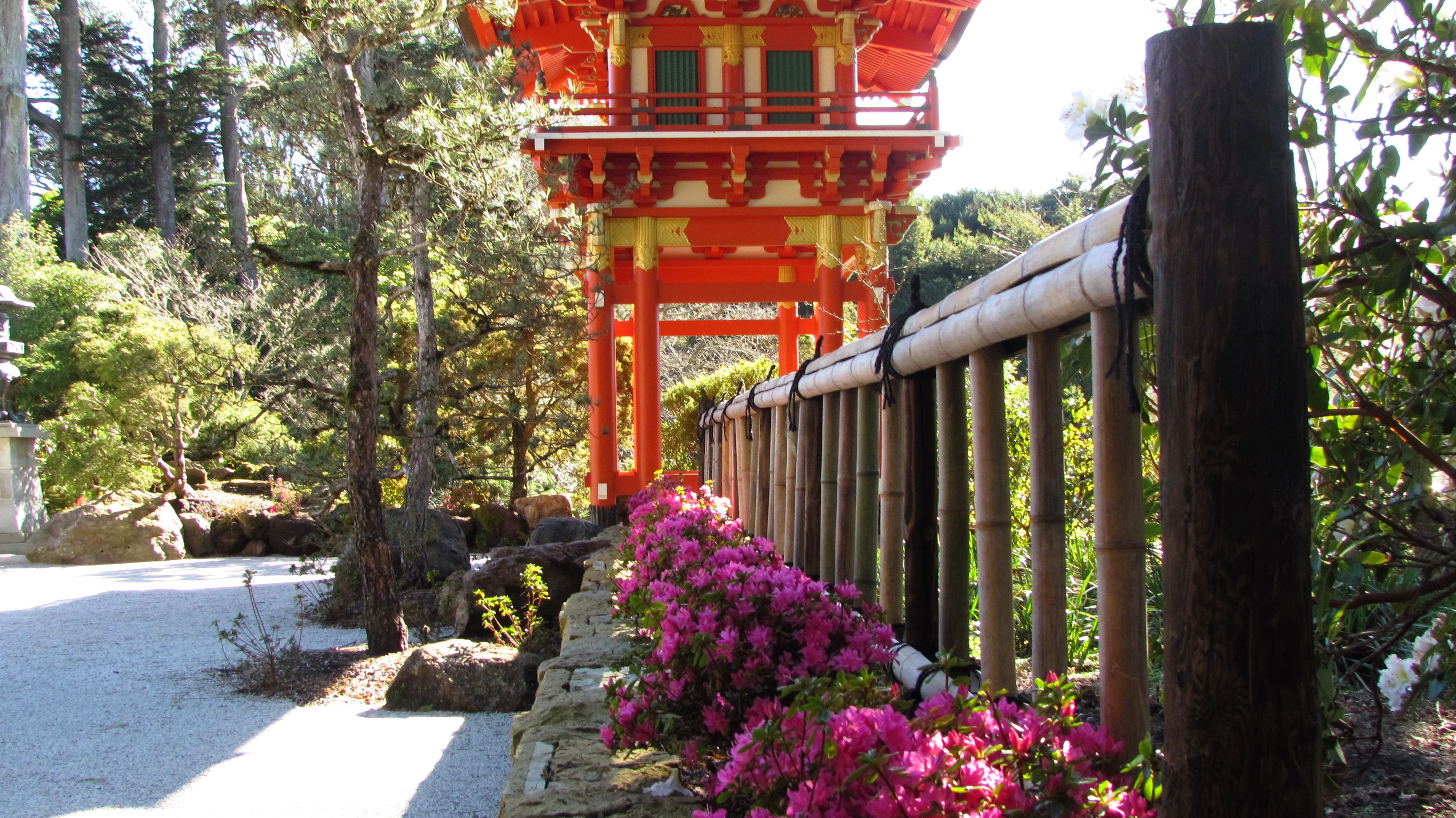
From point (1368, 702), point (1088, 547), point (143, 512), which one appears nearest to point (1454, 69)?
point (1368, 702)

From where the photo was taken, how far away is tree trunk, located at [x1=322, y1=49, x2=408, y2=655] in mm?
6148

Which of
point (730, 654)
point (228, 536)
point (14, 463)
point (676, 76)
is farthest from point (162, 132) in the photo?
point (730, 654)

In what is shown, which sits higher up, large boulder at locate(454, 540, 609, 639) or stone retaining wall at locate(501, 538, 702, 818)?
stone retaining wall at locate(501, 538, 702, 818)

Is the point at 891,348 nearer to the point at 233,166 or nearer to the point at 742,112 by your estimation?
the point at 742,112

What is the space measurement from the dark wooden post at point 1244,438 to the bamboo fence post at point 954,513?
883mm

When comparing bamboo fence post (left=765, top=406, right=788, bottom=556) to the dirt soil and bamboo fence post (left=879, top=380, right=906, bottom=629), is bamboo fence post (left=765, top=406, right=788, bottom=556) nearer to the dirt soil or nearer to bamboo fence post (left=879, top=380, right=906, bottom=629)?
bamboo fence post (left=879, top=380, right=906, bottom=629)

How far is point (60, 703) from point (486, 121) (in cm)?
399

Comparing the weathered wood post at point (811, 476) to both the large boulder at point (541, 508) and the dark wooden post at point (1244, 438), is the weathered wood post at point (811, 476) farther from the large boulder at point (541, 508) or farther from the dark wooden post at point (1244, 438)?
the large boulder at point (541, 508)

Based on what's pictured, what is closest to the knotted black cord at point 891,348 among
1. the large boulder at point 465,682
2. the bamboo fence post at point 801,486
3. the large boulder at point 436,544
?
the bamboo fence post at point 801,486

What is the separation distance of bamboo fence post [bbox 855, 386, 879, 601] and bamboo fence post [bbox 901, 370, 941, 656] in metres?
0.40

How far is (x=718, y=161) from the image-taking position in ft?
33.4

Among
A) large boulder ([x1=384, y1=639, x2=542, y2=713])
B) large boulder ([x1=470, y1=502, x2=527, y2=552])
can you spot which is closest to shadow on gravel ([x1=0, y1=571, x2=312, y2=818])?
large boulder ([x1=384, y1=639, x2=542, y2=713])

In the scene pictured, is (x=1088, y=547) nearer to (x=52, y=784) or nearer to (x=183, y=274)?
(x=52, y=784)

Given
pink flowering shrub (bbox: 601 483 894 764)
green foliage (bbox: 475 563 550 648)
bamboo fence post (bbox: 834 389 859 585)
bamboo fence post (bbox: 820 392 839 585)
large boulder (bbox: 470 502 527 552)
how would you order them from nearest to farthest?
pink flowering shrub (bbox: 601 483 894 764)
bamboo fence post (bbox: 834 389 859 585)
bamboo fence post (bbox: 820 392 839 585)
green foliage (bbox: 475 563 550 648)
large boulder (bbox: 470 502 527 552)
